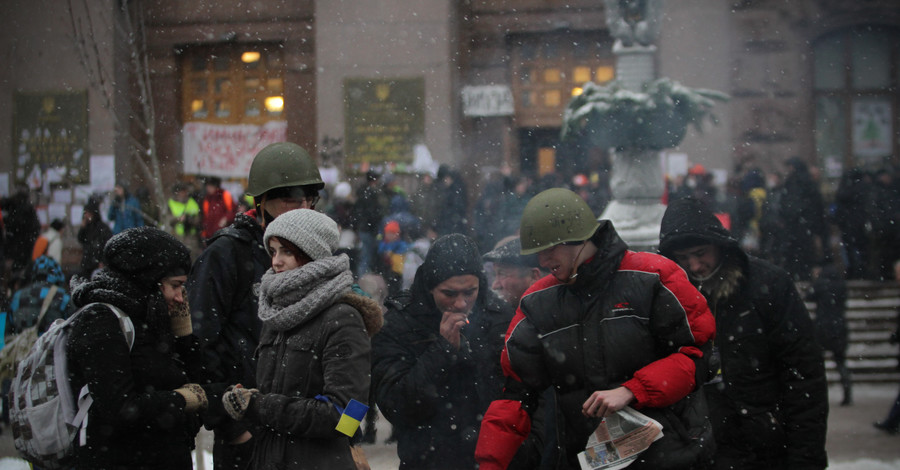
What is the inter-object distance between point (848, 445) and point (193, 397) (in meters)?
6.03

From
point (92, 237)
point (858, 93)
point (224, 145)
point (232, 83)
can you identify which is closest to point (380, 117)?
point (224, 145)

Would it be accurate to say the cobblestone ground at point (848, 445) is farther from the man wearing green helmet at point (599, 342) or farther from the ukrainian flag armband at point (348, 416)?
the man wearing green helmet at point (599, 342)

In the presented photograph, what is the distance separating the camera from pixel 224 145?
19.2m

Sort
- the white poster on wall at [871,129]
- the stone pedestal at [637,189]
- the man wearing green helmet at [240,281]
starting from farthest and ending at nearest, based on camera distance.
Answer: the white poster on wall at [871,129]
the stone pedestal at [637,189]
the man wearing green helmet at [240,281]

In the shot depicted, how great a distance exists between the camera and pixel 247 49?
19.8 meters

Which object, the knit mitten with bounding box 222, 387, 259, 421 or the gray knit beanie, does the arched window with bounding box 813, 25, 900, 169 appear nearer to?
the gray knit beanie

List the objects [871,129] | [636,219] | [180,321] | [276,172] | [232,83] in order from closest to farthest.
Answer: [180,321]
[276,172]
[636,219]
[871,129]
[232,83]

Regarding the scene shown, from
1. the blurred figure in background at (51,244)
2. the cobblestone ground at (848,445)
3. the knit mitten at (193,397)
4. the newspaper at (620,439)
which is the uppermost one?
the blurred figure in background at (51,244)

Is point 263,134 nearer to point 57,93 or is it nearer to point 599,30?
point 57,93

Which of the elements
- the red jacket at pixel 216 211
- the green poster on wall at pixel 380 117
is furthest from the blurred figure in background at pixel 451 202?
the green poster on wall at pixel 380 117

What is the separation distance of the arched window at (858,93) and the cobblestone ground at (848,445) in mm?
11215

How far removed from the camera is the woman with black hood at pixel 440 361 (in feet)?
12.3

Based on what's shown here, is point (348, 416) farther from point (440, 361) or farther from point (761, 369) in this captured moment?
point (761, 369)

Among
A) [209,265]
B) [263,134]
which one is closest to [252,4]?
[263,134]
